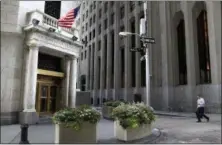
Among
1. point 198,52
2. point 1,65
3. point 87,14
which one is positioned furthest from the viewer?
point 87,14

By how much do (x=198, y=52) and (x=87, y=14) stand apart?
39385 millimetres

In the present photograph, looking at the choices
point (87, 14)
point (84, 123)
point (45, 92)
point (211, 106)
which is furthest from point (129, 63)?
point (84, 123)

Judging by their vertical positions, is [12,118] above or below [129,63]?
below

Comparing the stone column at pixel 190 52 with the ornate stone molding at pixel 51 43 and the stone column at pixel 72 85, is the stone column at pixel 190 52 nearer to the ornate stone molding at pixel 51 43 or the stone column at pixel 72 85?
the ornate stone molding at pixel 51 43

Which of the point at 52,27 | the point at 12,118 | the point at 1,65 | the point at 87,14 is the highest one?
the point at 87,14

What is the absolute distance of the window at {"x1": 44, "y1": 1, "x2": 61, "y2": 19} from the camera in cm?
1819

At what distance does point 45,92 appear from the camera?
18469 mm

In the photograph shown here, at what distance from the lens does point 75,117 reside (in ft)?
27.7

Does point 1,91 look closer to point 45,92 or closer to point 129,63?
point 45,92

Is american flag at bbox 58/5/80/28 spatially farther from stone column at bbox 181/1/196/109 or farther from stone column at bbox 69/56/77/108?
stone column at bbox 181/1/196/109

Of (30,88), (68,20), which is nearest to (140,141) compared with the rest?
(30,88)

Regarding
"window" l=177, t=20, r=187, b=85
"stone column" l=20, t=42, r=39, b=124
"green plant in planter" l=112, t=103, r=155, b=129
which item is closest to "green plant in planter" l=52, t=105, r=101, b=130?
"green plant in planter" l=112, t=103, r=155, b=129

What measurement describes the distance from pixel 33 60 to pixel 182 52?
67.8 ft

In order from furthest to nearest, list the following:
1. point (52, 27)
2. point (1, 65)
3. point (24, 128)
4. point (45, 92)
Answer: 1. point (45, 92)
2. point (52, 27)
3. point (1, 65)
4. point (24, 128)
